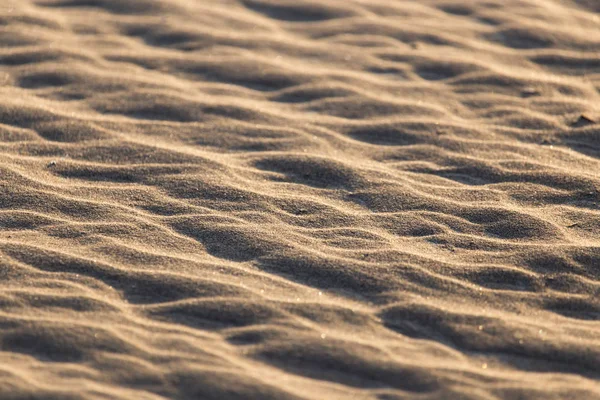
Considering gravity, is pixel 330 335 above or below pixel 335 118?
below

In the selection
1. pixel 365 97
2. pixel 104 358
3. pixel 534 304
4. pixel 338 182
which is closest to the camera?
pixel 104 358

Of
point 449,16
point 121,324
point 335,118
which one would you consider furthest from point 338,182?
point 449,16

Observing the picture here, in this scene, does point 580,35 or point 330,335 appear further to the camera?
point 580,35

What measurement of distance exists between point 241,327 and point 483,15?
317 centimetres

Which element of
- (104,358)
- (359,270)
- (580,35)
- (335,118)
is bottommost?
(104,358)

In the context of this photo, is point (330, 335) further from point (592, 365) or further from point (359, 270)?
point (592, 365)

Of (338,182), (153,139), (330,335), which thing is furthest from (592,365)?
(153,139)

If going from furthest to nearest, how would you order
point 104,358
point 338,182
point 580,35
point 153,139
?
point 580,35, point 153,139, point 338,182, point 104,358

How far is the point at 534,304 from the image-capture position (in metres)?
2.99

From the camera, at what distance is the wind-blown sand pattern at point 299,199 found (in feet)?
8.80

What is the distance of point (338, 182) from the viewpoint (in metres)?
3.69

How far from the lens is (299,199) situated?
11.6ft

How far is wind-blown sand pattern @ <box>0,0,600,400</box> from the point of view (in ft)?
8.80

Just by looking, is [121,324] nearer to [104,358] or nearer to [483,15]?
[104,358]
